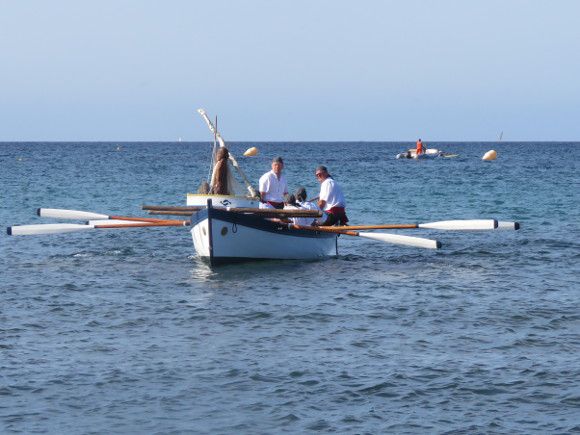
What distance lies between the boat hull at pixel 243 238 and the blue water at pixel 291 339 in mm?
330

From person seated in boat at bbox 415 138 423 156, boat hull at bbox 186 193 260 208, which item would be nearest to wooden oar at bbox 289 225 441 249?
boat hull at bbox 186 193 260 208

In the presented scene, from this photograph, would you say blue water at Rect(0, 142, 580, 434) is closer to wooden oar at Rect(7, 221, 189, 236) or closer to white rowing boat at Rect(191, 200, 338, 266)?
white rowing boat at Rect(191, 200, 338, 266)

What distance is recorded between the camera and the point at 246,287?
1889 centimetres

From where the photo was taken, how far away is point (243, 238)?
2078cm

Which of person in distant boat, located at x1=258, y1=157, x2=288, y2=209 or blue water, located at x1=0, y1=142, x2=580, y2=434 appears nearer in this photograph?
blue water, located at x1=0, y1=142, x2=580, y2=434

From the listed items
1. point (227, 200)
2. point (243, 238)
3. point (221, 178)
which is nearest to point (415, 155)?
point (221, 178)

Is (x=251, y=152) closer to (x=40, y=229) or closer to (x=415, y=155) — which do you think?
(x=415, y=155)

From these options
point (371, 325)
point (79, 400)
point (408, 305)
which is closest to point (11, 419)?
point (79, 400)

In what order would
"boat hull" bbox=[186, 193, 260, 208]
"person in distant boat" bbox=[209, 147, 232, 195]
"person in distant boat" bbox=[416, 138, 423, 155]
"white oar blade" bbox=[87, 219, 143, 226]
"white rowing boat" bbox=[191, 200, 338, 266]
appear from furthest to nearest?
"person in distant boat" bbox=[416, 138, 423, 155] → "white oar blade" bbox=[87, 219, 143, 226] → "boat hull" bbox=[186, 193, 260, 208] → "person in distant boat" bbox=[209, 147, 232, 195] → "white rowing boat" bbox=[191, 200, 338, 266]

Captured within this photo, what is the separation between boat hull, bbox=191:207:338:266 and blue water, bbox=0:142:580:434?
330 mm

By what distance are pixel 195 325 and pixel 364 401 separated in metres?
4.63

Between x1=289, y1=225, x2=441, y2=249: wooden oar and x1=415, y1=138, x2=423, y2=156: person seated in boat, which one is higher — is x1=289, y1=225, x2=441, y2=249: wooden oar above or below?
below

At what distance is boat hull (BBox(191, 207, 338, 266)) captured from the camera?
20.3 m

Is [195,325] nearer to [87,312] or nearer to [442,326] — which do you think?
[87,312]
